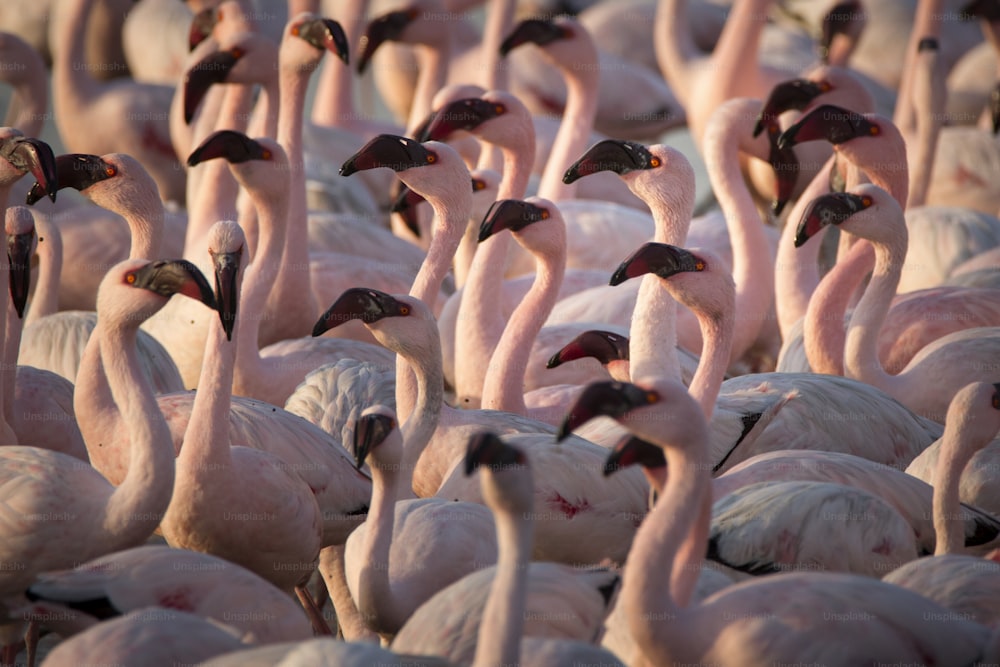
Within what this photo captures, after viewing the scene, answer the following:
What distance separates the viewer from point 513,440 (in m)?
4.64

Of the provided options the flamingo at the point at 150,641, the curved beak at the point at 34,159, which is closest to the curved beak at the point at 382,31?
the curved beak at the point at 34,159

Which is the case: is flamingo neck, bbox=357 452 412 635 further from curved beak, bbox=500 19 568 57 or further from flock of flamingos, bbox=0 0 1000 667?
curved beak, bbox=500 19 568 57

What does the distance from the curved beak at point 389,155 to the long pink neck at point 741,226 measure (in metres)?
1.74

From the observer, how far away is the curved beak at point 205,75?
23.6 ft

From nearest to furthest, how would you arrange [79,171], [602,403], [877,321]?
1. [602,403]
2. [79,171]
3. [877,321]

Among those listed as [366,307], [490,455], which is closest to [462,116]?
[366,307]

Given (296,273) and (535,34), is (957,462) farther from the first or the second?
(535,34)

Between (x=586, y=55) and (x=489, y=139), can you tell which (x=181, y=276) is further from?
(x=586, y=55)

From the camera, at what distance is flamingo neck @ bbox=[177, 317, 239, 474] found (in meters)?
4.55

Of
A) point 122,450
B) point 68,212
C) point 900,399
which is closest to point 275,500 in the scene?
point 122,450

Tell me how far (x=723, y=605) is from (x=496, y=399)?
218cm

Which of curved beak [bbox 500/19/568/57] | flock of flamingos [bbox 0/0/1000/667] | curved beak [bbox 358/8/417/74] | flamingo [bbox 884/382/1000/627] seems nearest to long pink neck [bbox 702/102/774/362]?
flock of flamingos [bbox 0/0/1000/667]

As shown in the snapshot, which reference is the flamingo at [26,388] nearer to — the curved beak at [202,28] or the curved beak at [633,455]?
the curved beak at [633,455]

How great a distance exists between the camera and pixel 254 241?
279 inches
